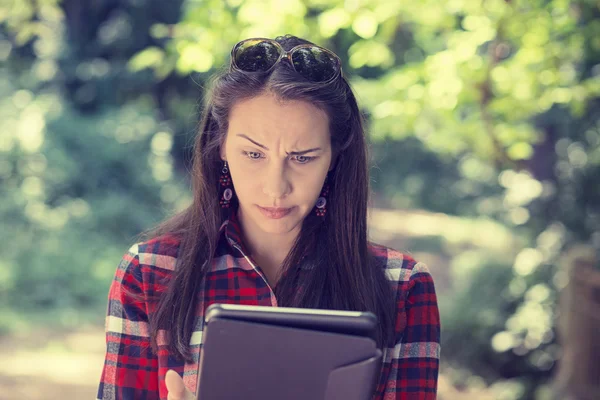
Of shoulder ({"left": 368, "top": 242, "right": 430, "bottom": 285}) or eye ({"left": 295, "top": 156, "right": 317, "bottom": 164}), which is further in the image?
shoulder ({"left": 368, "top": 242, "right": 430, "bottom": 285})

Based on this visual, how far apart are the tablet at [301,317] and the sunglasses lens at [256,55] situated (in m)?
0.74

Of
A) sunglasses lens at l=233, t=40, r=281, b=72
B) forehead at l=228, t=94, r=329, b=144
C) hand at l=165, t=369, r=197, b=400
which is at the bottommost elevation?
hand at l=165, t=369, r=197, b=400

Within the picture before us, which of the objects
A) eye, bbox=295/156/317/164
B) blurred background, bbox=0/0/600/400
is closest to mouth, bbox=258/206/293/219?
eye, bbox=295/156/317/164

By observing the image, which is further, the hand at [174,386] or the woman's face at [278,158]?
the woman's face at [278,158]

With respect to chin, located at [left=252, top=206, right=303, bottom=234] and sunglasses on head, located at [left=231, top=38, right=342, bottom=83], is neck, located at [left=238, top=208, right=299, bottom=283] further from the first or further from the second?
sunglasses on head, located at [left=231, top=38, right=342, bottom=83]

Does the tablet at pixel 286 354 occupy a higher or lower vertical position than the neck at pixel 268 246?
lower

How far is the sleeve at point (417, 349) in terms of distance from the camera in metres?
1.74

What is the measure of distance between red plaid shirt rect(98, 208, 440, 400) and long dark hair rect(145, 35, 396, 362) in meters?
0.03

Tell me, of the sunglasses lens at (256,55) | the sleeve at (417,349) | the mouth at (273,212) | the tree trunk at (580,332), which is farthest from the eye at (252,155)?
the tree trunk at (580,332)

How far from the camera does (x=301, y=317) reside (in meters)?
1.19

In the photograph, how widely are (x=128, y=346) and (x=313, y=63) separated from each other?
2.47 feet

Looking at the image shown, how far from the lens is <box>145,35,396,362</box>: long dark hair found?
1.71 metres

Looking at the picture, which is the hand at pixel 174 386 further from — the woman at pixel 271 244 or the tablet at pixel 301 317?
the woman at pixel 271 244

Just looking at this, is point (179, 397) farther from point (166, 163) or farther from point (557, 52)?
point (166, 163)
